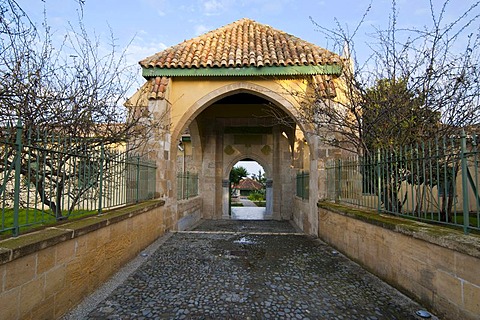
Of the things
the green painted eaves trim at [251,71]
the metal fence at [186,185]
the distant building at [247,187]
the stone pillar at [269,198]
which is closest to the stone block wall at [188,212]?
the metal fence at [186,185]

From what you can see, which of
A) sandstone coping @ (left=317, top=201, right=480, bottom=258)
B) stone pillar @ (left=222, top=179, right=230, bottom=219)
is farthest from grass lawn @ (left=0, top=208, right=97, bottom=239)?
stone pillar @ (left=222, top=179, right=230, bottom=219)

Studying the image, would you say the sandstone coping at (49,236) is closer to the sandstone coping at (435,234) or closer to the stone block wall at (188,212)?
the sandstone coping at (435,234)

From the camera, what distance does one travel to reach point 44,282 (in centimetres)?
254

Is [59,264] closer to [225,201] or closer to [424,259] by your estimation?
[424,259]

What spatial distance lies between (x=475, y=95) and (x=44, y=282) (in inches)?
244

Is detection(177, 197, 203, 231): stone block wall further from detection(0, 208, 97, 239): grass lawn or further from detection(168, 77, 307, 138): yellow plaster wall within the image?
detection(0, 208, 97, 239): grass lawn

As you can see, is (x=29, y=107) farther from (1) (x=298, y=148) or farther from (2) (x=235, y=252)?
(1) (x=298, y=148)

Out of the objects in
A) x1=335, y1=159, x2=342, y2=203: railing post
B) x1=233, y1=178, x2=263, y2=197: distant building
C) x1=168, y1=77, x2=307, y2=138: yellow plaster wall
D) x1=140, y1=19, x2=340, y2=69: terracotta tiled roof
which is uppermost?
x1=140, y1=19, x2=340, y2=69: terracotta tiled roof

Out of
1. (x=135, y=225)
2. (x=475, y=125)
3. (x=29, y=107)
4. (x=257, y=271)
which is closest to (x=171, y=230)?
(x=135, y=225)

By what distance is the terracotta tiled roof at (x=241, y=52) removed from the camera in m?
7.23

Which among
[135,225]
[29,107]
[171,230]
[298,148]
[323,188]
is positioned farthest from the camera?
[298,148]

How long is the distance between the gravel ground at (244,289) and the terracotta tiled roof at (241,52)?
454 cm

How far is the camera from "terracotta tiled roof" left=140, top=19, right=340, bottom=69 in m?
7.23

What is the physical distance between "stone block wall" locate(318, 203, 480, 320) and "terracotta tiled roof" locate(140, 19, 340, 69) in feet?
13.9
